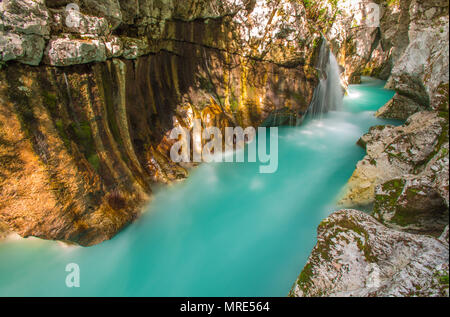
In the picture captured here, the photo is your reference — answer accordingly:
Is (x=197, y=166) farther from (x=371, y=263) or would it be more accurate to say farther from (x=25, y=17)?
(x=371, y=263)

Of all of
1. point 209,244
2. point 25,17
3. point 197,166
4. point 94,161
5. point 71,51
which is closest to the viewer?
point 25,17

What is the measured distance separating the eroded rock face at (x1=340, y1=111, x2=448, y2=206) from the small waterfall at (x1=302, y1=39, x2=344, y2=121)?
4539 millimetres

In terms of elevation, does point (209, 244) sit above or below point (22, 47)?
below

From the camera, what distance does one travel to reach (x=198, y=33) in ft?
25.8

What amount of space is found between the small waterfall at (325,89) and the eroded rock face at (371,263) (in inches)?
319

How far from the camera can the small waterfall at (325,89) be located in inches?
404

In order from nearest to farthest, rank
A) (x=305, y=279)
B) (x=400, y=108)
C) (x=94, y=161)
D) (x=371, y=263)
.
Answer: (x=371, y=263), (x=305, y=279), (x=94, y=161), (x=400, y=108)

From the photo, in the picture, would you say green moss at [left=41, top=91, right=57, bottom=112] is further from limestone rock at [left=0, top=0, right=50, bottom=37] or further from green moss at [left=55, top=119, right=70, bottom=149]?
limestone rock at [left=0, top=0, right=50, bottom=37]

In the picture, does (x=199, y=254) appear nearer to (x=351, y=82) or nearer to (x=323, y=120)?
(x=323, y=120)

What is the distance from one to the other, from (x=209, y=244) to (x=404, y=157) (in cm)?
460

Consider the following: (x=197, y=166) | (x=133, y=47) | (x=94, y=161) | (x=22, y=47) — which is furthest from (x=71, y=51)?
(x=197, y=166)

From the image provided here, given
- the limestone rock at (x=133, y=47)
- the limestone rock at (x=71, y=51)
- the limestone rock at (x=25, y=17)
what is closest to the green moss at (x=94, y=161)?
the limestone rock at (x=71, y=51)

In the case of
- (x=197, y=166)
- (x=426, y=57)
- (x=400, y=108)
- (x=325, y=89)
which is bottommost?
(x=197, y=166)

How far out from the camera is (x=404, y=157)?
190 inches
